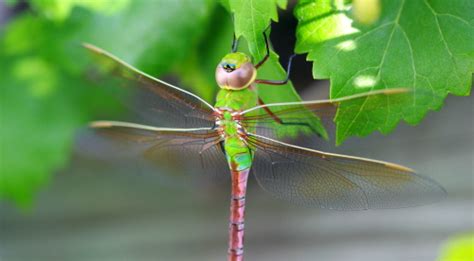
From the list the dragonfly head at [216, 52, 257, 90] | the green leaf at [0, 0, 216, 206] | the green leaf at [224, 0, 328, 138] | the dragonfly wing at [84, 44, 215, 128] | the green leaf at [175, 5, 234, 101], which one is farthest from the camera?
the green leaf at [0, 0, 216, 206]

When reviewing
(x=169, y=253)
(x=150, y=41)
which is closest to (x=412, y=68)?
(x=150, y=41)

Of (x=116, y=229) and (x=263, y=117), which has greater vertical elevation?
(x=116, y=229)

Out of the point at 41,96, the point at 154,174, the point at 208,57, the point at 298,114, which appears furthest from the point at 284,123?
the point at 154,174

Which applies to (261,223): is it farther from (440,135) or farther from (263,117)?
(263,117)

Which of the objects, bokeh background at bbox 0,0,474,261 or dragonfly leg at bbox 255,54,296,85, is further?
bokeh background at bbox 0,0,474,261

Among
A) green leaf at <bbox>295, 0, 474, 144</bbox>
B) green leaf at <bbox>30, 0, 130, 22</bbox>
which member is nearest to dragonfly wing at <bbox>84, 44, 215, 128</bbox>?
green leaf at <bbox>295, 0, 474, 144</bbox>

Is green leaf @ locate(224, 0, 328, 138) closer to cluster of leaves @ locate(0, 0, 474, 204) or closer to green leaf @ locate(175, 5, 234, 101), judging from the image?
cluster of leaves @ locate(0, 0, 474, 204)

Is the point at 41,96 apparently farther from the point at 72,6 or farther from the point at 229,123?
the point at 229,123

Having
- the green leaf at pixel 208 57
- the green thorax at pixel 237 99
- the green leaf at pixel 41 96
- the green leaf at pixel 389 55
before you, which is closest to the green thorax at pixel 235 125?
the green thorax at pixel 237 99
